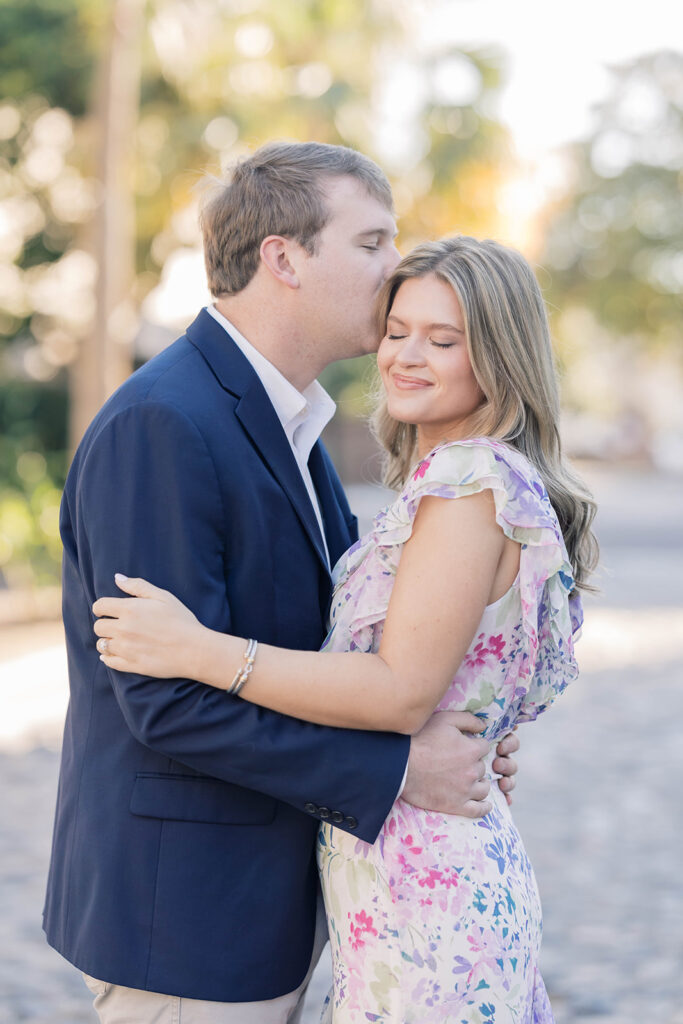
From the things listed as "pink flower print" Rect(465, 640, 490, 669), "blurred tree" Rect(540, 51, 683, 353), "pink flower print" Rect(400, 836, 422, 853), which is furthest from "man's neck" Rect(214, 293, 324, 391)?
"blurred tree" Rect(540, 51, 683, 353)

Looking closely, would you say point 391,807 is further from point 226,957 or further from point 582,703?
point 582,703

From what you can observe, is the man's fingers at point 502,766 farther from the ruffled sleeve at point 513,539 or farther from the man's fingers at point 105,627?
the man's fingers at point 105,627

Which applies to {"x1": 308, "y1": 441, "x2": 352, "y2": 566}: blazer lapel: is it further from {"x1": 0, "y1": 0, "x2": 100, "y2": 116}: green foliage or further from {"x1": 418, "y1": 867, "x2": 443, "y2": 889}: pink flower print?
{"x1": 0, "y1": 0, "x2": 100, "y2": 116}: green foliage

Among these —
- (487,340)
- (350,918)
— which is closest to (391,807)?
(350,918)

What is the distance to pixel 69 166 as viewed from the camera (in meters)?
14.3

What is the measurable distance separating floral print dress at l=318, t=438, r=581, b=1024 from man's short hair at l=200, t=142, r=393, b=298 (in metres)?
0.59

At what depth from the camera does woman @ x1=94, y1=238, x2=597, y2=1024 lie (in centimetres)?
187

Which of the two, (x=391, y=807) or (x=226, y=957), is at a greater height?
(x=391, y=807)

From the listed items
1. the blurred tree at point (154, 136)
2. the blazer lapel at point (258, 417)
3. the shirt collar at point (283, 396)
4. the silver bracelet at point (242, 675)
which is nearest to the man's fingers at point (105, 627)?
the silver bracelet at point (242, 675)

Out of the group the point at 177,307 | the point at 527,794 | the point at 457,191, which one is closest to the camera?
the point at 527,794

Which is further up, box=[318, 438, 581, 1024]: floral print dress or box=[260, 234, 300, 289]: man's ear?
box=[260, 234, 300, 289]: man's ear

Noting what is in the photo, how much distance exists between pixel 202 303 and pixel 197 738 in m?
12.3

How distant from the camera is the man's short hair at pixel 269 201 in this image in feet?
7.33

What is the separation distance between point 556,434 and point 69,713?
109 centimetres
